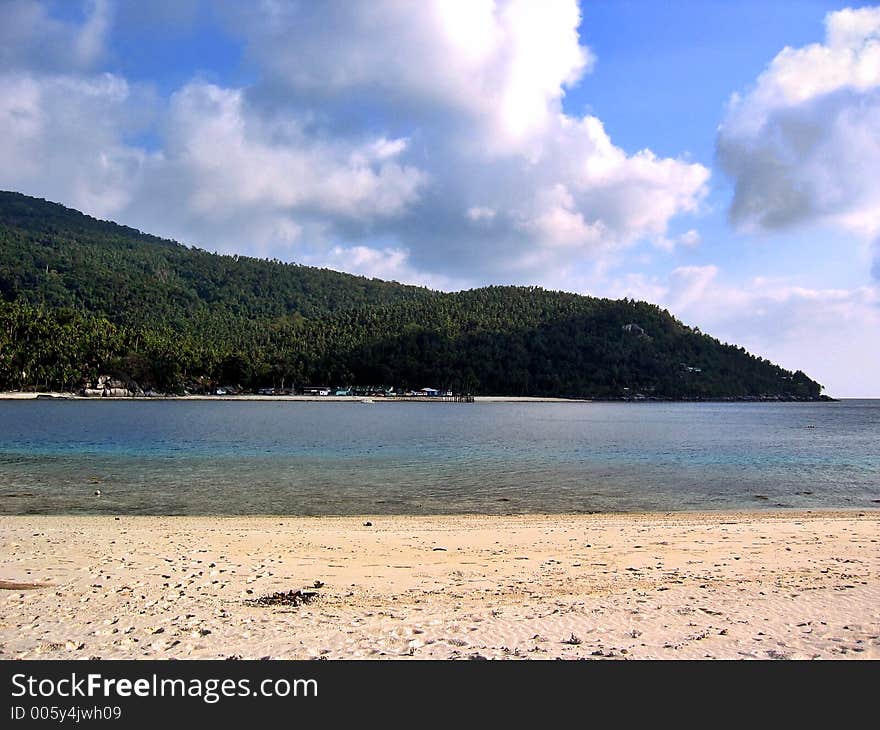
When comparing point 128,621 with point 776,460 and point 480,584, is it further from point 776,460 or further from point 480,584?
point 776,460

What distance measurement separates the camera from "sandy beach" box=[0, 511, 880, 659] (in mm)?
7500

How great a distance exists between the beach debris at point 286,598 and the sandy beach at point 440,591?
0.50 ft

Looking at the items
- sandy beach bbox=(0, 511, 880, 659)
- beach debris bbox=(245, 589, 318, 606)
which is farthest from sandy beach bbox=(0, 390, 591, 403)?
beach debris bbox=(245, 589, 318, 606)

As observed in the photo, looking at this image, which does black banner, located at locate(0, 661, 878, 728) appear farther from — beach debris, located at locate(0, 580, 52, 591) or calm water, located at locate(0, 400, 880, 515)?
calm water, located at locate(0, 400, 880, 515)

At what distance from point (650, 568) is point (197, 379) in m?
179

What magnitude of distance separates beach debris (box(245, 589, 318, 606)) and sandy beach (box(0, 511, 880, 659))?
0.50 feet

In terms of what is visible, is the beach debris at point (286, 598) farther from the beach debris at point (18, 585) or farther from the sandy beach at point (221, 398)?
the sandy beach at point (221, 398)

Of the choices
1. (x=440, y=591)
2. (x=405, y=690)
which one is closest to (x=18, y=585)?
(x=440, y=591)

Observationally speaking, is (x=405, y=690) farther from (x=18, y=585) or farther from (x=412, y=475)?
(x=412, y=475)

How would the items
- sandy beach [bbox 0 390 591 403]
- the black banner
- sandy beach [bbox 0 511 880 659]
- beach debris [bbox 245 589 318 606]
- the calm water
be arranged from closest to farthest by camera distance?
the black banner
sandy beach [bbox 0 511 880 659]
beach debris [bbox 245 589 318 606]
the calm water
sandy beach [bbox 0 390 591 403]

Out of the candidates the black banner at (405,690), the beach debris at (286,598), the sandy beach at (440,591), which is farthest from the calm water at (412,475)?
the black banner at (405,690)

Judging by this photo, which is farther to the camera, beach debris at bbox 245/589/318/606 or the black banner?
beach debris at bbox 245/589/318/606

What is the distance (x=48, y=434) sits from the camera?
52094 mm

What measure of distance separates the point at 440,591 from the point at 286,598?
7.49 feet
